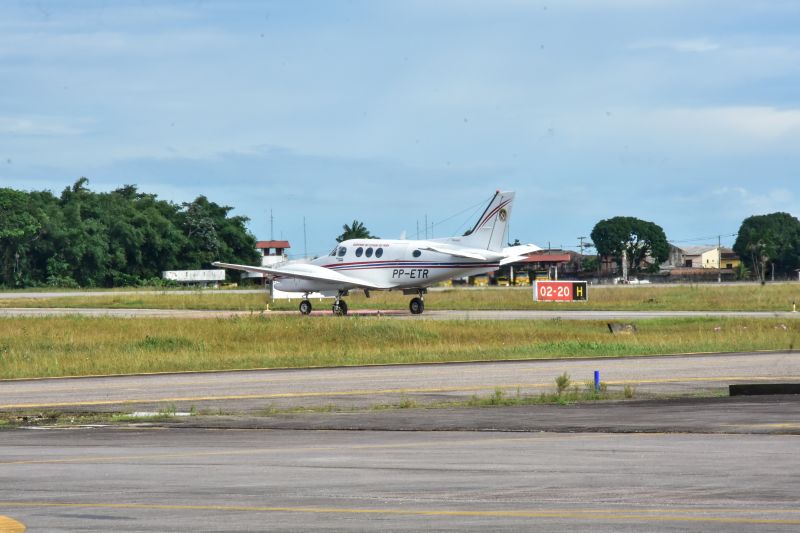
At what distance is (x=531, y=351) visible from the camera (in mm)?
35969

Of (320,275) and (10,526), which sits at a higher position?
(320,275)

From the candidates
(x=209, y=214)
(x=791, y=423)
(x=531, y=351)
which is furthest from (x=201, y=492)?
(x=209, y=214)

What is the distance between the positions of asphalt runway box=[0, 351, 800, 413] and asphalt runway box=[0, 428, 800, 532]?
20.2 feet

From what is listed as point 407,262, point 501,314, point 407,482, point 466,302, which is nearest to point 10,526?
point 407,482

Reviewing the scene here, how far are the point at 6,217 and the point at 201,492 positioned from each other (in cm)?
12329

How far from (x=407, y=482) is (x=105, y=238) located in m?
128

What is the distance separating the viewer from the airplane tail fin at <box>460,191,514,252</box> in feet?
180

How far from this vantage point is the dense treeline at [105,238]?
12975 centimetres

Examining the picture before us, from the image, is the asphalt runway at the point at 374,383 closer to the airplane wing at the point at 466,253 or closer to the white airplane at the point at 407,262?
the airplane wing at the point at 466,253

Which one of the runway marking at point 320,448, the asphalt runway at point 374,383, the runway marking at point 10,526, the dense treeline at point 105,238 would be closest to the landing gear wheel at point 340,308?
the asphalt runway at point 374,383

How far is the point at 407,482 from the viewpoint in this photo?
12484 mm

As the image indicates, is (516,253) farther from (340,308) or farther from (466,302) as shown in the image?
(466,302)

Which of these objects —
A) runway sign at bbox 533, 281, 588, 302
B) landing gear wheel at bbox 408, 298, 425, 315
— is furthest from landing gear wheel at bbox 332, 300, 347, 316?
runway sign at bbox 533, 281, 588, 302

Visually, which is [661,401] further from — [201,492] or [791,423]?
[201,492]
